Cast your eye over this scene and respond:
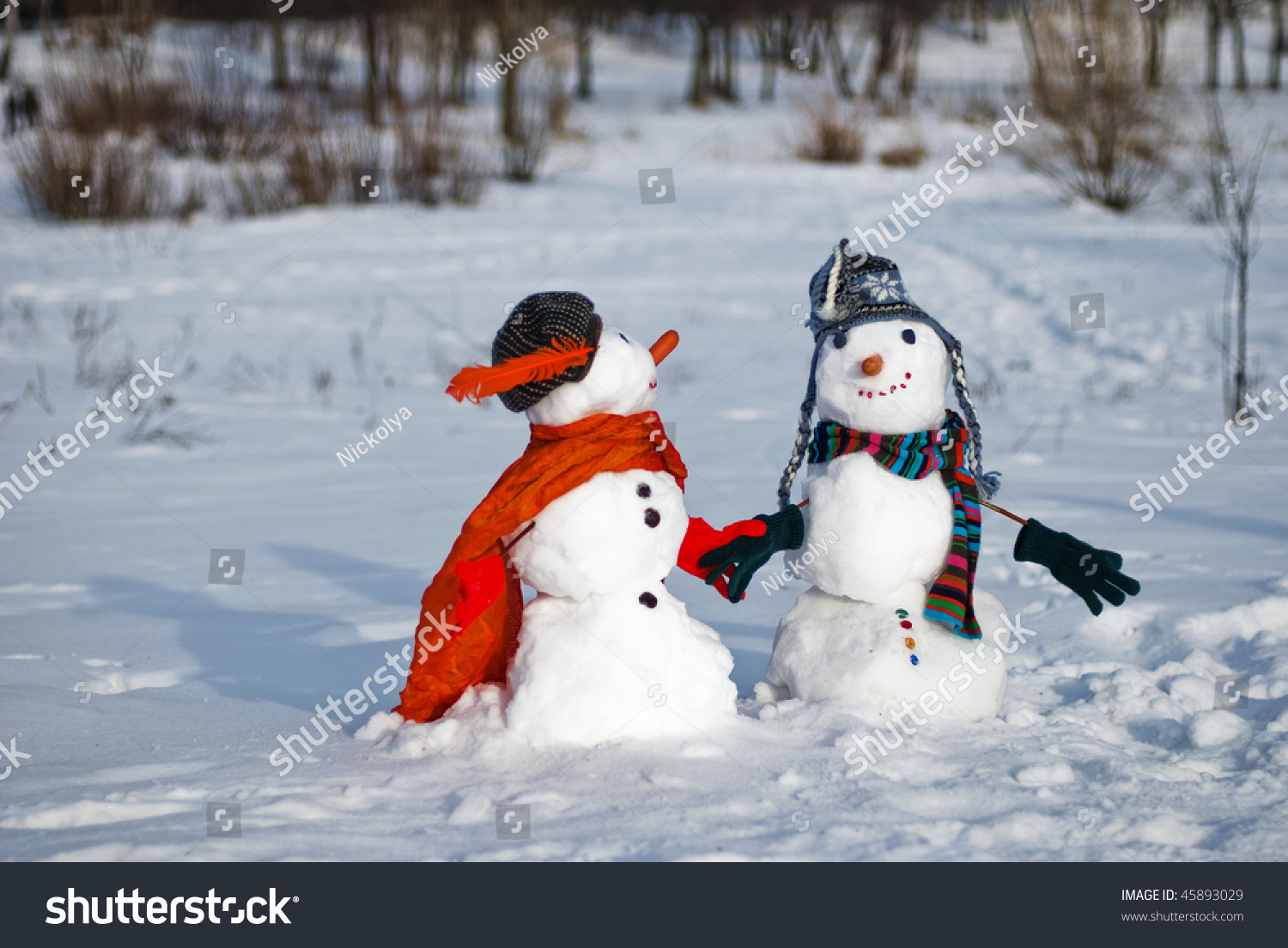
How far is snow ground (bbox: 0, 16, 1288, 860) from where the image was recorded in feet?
7.02

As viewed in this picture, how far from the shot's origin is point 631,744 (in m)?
2.38

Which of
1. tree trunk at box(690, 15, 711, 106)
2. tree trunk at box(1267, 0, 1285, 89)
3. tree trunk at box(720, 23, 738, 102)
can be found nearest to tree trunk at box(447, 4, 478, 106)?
tree trunk at box(690, 15, 711, 106)

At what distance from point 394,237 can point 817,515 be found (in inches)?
333

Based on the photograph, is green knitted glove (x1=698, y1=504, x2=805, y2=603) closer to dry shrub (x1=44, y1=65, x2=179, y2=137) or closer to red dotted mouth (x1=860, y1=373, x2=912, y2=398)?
red dotted mouth (x1=860, y1=373, x2=912, y2=398)

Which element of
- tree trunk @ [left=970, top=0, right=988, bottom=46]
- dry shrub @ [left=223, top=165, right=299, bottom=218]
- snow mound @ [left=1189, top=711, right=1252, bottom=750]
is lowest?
snow mound @ [left=1189, top=711, right=1252, bottom=750]

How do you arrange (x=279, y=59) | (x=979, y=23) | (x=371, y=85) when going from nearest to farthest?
(x=371, y=85), (x=279, y=59), (x=979, y=23)

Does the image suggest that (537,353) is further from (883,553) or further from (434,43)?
(434,43)

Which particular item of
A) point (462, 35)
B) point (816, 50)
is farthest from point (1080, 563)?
point (816, 50)

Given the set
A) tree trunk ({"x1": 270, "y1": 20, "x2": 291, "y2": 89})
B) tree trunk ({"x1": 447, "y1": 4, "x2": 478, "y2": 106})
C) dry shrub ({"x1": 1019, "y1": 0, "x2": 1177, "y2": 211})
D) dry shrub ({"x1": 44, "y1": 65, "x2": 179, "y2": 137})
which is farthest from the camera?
tree trunk ({"x1": 270, "y1": 20, "x2": 291, "y2": 89})

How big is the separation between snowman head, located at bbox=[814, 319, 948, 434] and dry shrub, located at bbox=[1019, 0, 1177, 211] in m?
8.25

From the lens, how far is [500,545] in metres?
2.43

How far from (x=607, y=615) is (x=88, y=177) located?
9364mm
